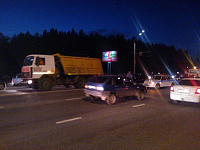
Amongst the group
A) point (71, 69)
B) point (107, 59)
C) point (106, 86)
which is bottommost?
point (106, 86)

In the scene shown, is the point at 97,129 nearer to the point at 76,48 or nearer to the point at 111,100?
the point at 111,100

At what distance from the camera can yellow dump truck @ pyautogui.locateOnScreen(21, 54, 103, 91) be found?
1647cm

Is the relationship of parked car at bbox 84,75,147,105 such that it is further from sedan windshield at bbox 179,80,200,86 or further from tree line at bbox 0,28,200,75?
tree line at bbox 0,28,200,75

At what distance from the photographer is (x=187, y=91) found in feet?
32.9

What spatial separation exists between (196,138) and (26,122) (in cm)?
547

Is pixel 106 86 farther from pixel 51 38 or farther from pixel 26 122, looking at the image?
pixel 51 38

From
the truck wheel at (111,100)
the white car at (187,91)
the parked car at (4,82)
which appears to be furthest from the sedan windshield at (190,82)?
the parked car at (4,82)

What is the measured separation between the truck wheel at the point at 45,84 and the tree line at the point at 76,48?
18973mm

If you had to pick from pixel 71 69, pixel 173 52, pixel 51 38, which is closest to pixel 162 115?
pixel 71 69

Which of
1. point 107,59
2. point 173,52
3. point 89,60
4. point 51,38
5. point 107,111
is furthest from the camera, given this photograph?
point 173,52

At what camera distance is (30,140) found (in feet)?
16.9

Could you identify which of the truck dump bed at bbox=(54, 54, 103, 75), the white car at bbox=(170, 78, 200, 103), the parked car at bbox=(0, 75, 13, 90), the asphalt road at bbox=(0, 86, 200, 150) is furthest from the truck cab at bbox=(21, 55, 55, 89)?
the white car at bbox=(170, 78, 200, 103)

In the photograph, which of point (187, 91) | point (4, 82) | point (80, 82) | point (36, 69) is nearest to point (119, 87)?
Result: point (187, 91)

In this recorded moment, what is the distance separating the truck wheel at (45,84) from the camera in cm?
1656
